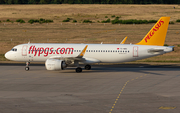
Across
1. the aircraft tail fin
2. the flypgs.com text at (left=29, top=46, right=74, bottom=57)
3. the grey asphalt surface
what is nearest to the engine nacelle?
the grey asphalt surface

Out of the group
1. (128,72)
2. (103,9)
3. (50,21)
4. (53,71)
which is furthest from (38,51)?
(103,9)

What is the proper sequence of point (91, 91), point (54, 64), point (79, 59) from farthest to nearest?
point (79, 59) → point (54, 64) → point (91, 91)

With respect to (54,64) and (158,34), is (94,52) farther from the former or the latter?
(158,34)

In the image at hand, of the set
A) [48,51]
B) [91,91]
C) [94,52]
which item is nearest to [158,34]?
[94,52]

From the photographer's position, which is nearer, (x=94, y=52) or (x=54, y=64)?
(x=54, y=64)

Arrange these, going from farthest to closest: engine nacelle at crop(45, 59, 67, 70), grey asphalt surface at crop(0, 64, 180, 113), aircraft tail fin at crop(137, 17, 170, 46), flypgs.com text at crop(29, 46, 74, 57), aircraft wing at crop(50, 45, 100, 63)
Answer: aircraft tail fin at crop(137, 17, 170, 46), flypgs.com text at crop(29, 46, 74, 57), aircraft wing at crop(50, 45, 100, 63), engine nacelle at crop(45, 59, 67, 70), grey asphalt surface at crop(0, 64, 180, 113)

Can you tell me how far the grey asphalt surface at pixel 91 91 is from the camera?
25250 millimetres

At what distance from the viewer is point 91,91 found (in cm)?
3241

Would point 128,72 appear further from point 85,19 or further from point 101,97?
point 85,19

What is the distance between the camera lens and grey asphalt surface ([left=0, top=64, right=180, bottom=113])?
82.8ft

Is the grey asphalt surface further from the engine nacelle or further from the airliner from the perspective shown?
the airliner

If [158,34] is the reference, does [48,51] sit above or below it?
below

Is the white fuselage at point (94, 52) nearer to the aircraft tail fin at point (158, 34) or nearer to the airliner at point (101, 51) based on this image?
the airliner at point (101, 51)

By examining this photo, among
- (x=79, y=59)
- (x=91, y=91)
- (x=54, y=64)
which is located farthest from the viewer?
(x=79, y=59)
